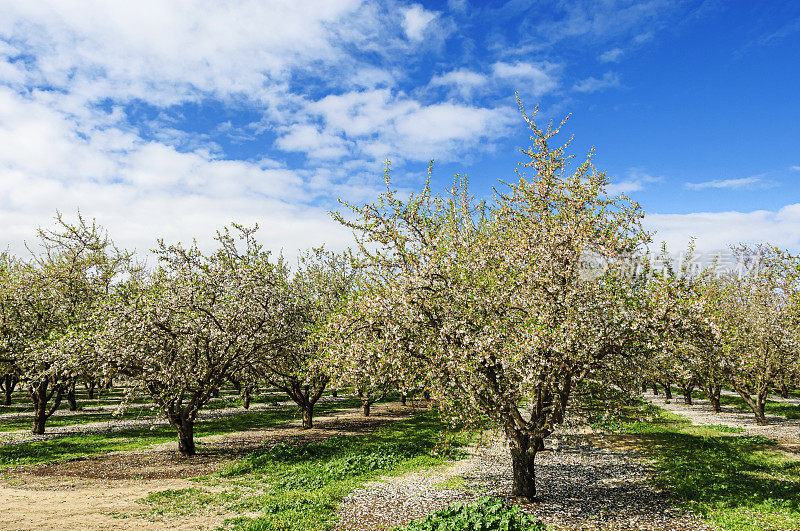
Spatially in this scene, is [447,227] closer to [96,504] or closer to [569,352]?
[569,352]

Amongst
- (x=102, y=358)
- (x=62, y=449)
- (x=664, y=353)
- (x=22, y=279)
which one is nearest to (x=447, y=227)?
(x=664, y=353)

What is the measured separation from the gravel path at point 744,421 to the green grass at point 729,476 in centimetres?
226

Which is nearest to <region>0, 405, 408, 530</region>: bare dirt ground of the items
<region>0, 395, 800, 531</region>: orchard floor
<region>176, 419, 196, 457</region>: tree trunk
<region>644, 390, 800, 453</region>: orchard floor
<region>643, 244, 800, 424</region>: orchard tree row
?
<region>0, 395, 800, 531</region>: orchard floor

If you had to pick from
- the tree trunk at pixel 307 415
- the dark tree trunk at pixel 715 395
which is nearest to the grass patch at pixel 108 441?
the tree trunk at pixel 307 415

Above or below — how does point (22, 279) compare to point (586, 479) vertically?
above

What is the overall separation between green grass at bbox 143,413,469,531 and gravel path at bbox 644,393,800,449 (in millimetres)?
21387

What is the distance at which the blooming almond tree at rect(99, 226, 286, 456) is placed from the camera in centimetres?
2323

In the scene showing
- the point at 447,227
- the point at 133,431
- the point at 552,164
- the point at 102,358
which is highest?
the point at 552,164

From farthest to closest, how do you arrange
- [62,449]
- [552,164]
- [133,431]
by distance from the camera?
[133,431] < [62,449] < [552,164]

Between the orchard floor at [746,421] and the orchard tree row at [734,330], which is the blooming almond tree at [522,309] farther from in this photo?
the orchard floor at [746,421]

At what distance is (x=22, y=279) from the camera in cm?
3594

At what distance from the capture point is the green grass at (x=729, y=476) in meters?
14.9

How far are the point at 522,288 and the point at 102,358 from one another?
20608mm

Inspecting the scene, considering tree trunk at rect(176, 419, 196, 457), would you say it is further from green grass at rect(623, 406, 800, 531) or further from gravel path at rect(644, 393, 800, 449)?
gravel path at rect(644, 393, 800, 449)
